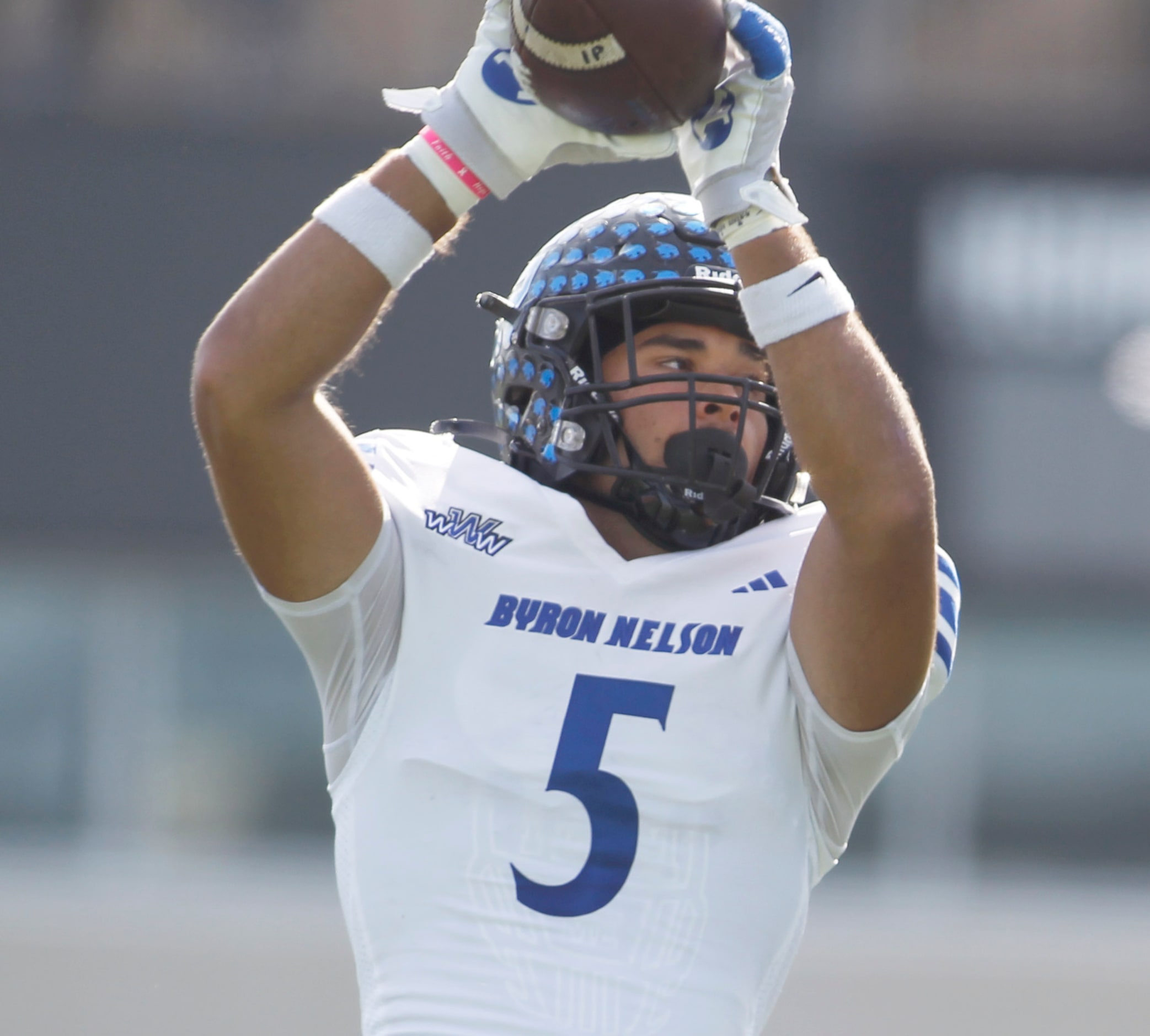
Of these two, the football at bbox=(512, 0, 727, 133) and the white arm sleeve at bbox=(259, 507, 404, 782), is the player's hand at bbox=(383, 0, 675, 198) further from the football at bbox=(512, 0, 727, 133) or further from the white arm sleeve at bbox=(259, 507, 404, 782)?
the white arm sleeve at bbox=(259, 507, 404, 782)

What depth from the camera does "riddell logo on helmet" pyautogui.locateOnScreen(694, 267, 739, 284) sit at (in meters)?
2.20

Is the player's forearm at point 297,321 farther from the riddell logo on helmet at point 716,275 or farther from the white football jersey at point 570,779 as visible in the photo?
the riddell logo on helmet at point 716,275

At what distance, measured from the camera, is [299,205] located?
7.66 metres

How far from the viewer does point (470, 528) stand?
7.03 feet

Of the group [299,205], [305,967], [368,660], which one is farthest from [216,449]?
[299,205]

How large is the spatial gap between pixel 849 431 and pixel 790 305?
151 millimetres

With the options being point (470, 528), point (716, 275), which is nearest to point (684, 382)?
point (716, 275)

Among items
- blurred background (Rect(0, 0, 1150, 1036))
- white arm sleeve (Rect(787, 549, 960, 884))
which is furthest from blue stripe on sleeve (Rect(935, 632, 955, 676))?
blurred background (Rect(0, 0, 1150, 1036))

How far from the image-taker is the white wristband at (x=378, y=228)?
74.5 inches

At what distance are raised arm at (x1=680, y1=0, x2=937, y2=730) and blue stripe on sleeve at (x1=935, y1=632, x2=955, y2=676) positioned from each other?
21 centimetres

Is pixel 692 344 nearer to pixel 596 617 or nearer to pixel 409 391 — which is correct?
pixel 596 617

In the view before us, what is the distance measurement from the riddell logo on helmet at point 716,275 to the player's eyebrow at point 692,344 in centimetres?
8

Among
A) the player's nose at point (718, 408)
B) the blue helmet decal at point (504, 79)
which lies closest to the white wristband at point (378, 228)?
the blue helmet decal at point (504, 79)

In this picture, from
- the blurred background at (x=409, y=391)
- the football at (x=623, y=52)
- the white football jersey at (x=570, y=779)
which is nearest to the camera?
the football at (x=623, y=52)
